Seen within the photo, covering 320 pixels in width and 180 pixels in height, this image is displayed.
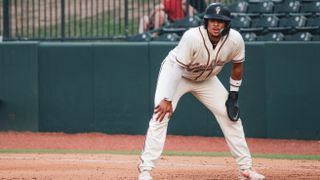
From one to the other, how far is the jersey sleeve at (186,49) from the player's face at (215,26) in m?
0.17

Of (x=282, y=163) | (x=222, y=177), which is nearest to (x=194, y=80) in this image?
(x=222, y=177)

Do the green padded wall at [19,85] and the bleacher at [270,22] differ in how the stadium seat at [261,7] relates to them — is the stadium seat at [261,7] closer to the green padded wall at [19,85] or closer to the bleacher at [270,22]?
the bleacher at [270,22]

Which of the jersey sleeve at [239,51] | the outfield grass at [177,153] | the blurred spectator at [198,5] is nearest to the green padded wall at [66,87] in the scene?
the outfield grass at [177,153]

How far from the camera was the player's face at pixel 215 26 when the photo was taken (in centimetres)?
777

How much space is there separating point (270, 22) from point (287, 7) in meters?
0.37

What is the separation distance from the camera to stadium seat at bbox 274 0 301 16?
1341cm

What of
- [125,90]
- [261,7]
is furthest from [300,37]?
[125,90]

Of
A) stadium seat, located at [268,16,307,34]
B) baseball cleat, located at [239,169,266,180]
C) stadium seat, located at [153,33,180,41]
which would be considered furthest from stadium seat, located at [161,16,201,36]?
baseball cleat, located at [239,169,266,180]

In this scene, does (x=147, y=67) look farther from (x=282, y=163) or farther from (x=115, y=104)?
(x=282, y=163)

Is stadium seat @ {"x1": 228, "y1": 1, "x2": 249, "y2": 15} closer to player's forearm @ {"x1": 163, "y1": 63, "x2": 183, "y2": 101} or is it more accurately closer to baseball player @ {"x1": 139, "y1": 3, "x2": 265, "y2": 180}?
baseball player @ {"x1": 139, "y1": 3, "x2": 265, "y2": 180}

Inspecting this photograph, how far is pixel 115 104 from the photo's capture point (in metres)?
13.1

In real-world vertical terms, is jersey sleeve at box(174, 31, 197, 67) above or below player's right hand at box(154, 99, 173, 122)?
above

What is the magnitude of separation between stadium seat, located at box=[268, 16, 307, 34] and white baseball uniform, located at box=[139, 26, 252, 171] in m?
5.05

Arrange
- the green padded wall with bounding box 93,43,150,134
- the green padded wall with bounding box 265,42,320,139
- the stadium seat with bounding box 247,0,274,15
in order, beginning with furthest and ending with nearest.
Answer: the stadium seat with bounding box 247,0,274,15 < the green padded wall with bounding box 93,43,150,134 < the green padded wall with bounding box 265,42,320,139
